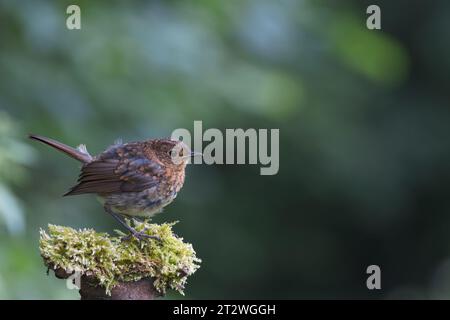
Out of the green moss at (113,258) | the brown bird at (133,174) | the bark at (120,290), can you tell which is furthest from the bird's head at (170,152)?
the bark at (120,290)

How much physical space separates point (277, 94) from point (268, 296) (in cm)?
424

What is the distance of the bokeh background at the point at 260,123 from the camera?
248 inches

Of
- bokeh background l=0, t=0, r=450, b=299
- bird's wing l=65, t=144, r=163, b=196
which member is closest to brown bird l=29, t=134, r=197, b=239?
bird's wing l=65, t=144, r=163, b=196

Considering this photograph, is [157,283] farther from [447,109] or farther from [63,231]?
[447,109]

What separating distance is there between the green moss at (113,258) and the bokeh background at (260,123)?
5.57 feet

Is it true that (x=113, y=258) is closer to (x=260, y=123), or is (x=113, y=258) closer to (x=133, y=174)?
(x=133, y=174)

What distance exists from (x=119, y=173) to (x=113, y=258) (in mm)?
1016

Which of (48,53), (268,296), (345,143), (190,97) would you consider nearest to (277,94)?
(190,97)

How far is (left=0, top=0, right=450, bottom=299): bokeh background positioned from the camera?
6.30m

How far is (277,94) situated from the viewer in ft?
24.0

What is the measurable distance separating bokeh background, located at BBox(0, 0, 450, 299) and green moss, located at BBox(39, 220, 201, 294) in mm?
1697

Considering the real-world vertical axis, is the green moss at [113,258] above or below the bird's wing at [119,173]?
below

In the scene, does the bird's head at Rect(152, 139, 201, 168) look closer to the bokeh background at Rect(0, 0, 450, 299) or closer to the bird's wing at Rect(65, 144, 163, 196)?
the bird's wing at Rect(65, 144, 163, 196)

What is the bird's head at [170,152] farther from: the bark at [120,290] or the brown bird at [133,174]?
the bark at [120,290]
